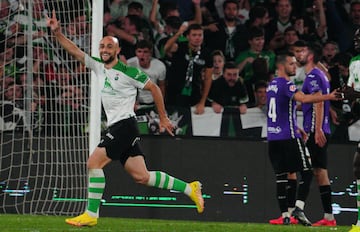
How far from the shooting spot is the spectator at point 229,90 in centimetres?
1700

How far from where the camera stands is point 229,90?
17109 millimetres

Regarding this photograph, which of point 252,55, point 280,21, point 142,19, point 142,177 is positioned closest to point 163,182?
point 142,177

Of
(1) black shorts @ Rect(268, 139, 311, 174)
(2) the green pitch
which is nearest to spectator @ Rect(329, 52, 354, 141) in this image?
(1) black shorts @ Rect(268, 139, 311, 174)

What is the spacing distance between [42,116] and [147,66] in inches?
74.2

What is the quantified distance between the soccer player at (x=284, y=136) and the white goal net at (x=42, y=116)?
291 centimetres

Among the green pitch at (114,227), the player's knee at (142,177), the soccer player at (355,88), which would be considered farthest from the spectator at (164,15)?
the soccer player at (355,88)

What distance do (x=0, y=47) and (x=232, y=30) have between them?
158 inches

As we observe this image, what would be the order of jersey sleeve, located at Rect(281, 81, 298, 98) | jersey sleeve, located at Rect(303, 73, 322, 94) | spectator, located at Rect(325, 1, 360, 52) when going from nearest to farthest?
jersey sleeve, located at Rect(281, 81, 298, 98) < jersey sleeve, located at Rect(303, 73, 322, 94) < spectator, located at Rect(325, 1, 360, 52)

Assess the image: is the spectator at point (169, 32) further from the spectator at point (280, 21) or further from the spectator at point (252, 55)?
the spectator at point (280, 21)

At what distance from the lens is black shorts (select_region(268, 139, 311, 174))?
14555mm

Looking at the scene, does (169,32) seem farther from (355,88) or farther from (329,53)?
(355,88)

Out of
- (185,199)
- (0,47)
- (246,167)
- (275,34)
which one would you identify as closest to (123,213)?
(185,199)

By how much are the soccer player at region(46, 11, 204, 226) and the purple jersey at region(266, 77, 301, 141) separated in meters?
2.48

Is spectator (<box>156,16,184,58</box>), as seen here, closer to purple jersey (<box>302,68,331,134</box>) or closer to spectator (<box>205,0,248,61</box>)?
spectator (<box>205,0,248,61</box>)
